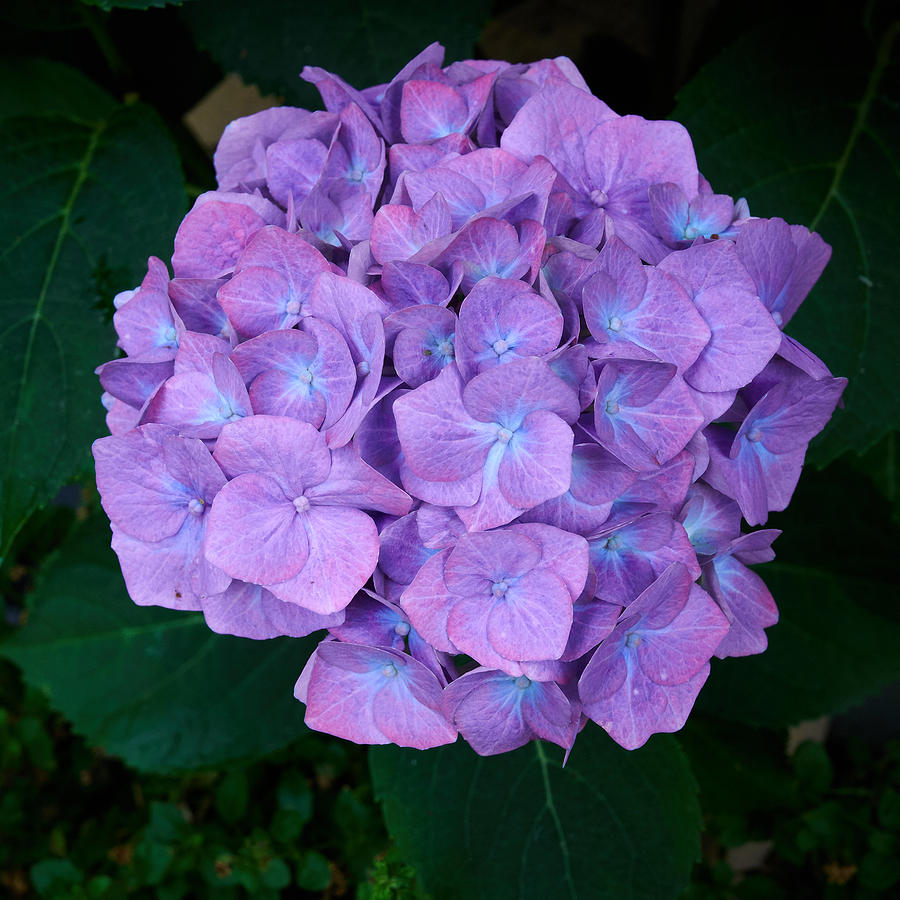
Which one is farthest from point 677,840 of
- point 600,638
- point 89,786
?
point 89,786

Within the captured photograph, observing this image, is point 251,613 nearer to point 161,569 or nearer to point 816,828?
point 161,569

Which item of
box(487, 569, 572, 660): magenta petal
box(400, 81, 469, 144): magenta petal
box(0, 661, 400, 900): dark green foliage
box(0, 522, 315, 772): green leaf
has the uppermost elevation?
box(400, 81, 469, 144): magenta petal

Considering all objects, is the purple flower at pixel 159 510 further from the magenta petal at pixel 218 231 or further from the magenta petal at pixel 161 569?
the magenta petal at pixel 218 231

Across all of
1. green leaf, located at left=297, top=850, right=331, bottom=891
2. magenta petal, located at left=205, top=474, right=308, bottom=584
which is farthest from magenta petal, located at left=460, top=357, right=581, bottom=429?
green leaf, located at left=297, top=850, right=331, bottom=891

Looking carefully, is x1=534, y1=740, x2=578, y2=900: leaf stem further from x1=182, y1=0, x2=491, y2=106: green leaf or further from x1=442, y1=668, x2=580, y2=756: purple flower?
x1=182, y1=0, x2=491, y2=106: green leaf

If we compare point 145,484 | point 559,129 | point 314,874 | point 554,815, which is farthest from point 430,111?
point 314,874

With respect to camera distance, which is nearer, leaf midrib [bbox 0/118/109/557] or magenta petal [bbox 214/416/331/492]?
magenta petal [bbox 214/416/331/492]

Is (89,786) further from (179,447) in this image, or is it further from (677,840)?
(179,447)

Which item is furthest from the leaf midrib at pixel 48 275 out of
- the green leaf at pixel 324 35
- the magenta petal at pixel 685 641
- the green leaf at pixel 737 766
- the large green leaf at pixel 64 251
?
the green leaf at pixel 737 766
